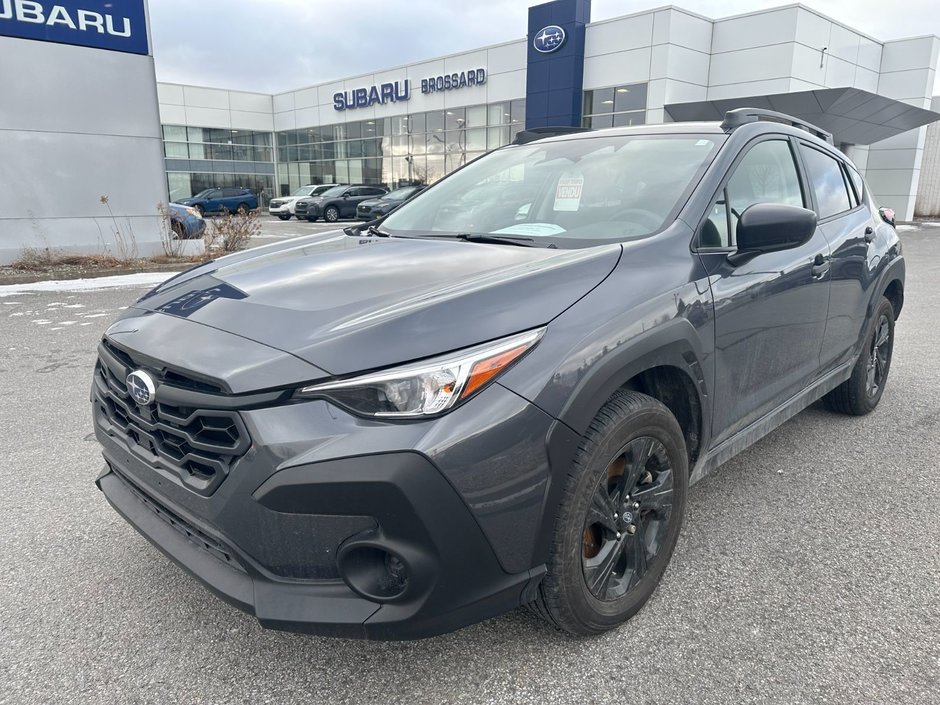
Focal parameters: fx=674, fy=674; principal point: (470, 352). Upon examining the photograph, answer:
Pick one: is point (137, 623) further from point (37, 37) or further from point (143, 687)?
point (37, 37)

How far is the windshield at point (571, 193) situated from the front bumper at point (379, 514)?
1.10 metres

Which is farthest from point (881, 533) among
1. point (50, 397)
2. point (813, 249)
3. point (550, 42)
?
point (550, 42)

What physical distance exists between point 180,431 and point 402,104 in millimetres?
34322

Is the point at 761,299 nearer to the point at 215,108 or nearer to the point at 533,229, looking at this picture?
the point at 533,229

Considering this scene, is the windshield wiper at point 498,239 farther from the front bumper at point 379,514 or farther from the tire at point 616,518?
the front bumper at point 379,514

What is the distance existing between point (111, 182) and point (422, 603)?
12157 millimetres

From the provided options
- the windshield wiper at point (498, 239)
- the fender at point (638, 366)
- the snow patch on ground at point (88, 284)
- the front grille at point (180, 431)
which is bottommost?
the snow patch on ground at point (88, 284)

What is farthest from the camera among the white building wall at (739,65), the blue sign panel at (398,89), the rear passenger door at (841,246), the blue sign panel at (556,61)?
the blue sign panel at (398,89)

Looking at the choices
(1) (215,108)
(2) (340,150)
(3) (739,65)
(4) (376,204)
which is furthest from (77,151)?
(1) (215,108)

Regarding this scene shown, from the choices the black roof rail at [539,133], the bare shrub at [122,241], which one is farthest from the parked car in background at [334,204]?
the black roof rail at [539,133]

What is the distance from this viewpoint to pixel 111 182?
38.2ft

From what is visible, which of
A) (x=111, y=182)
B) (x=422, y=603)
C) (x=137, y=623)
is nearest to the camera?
(x=422, y=603)

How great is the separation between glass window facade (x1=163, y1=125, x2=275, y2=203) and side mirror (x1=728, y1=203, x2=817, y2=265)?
38446mm

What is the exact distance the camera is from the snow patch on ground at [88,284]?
927cm
